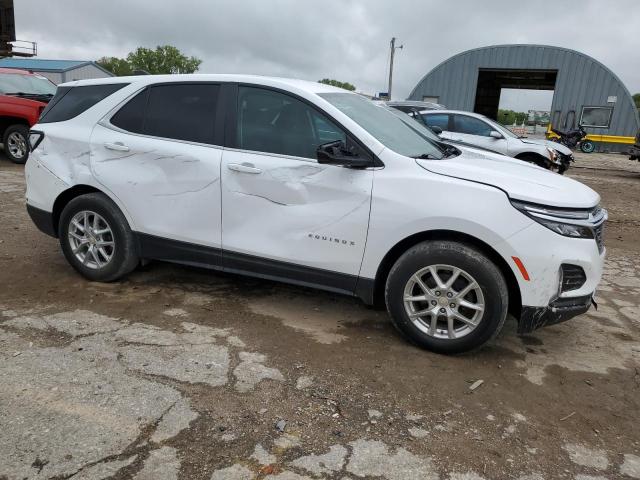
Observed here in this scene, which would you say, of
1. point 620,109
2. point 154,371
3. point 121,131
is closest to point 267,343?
point 154,371

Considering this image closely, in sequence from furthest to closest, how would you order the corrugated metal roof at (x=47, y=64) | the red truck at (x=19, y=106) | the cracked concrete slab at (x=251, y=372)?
the corrugated metal roof at (x=47, y=64)
the red truck at (x=19, y=106)
the cracked concrete slab at (x=251, y=372)

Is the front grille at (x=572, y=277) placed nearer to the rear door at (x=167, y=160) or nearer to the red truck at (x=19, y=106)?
the rear door at (x=167, y=160)

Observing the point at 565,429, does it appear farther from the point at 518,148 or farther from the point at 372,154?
the point at 518,148

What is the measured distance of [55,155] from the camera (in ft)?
14.0

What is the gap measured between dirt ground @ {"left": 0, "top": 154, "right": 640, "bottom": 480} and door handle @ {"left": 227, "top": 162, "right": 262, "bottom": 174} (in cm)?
109

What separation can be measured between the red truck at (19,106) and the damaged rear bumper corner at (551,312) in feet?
32.5

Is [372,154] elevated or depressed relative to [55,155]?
elevated

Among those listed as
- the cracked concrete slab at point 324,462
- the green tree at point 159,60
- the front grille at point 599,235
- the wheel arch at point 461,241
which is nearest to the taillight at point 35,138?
the wheel arch at point 461,241

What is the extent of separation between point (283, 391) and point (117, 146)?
2.43 m

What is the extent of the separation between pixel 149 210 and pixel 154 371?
4.79 ft

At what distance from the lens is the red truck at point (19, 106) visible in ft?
33.4

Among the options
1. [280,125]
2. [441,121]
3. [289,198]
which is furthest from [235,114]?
[441,121]

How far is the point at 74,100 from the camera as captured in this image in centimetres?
437

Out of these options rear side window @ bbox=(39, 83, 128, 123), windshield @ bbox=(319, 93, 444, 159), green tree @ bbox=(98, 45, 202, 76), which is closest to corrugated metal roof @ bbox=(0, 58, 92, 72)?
green tree @ bbox=(98, 45, 202, 76)
